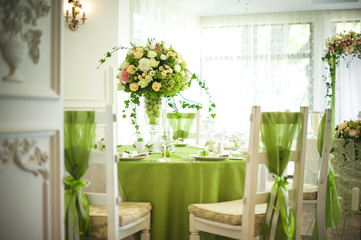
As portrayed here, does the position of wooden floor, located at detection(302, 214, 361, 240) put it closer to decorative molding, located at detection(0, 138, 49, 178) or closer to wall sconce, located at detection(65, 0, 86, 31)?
→ decorative molding, located at detection(0, 138, 49, 178)

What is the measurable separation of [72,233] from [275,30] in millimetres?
6365

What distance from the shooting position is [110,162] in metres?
2.13

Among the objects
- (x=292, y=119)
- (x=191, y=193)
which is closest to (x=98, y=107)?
(x=191, y=193)

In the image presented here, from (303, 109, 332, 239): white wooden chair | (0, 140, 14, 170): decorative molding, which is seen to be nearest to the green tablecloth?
(303, 109, 332, 239): white wooden chair

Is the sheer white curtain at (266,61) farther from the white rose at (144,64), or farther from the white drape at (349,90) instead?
the white rose at (144,64)

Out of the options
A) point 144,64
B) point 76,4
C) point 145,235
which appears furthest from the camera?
point 76,4

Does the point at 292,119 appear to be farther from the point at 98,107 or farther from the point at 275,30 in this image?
the point at 275,30

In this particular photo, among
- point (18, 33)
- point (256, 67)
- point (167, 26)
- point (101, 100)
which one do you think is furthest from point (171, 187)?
point (256, 67)

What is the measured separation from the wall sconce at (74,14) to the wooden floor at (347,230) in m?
3.70

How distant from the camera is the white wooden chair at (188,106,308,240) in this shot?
7.14 ft

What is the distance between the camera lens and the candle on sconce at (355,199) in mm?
4105

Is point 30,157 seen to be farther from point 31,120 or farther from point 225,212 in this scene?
point 225,212

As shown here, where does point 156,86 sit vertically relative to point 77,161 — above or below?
above

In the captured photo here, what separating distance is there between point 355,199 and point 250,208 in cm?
245
